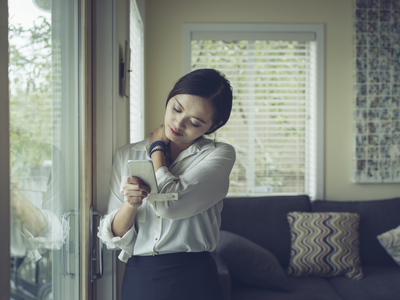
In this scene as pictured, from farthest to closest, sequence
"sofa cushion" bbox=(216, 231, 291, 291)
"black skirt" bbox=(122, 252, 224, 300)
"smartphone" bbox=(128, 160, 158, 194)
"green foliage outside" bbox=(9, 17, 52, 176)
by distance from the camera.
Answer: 1. "sofa cushion" bbox=(216, 231, 291, 291)
2. "black skirt" bbox=(122, 252, 224, 300)
3. "smartphone" bbox=(128, 160, 158, 194)
4. "green foliage outside" bbox=(9, 17, 52, 176)

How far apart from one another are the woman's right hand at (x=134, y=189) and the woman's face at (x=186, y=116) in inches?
9.8

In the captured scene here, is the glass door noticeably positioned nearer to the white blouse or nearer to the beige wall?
the white blouse

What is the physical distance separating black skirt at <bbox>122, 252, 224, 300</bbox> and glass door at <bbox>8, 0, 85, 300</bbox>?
211 millimetres

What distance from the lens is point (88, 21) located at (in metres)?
1.18

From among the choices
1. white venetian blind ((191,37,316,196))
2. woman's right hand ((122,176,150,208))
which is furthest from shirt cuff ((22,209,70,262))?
white venetian blind ((191,37,316,196))

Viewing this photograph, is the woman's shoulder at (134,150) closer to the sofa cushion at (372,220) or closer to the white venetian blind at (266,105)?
the white venetian blind at (266,105)

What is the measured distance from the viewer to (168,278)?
1080 mm

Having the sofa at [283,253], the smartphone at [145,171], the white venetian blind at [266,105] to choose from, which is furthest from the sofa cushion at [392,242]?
the smartphone at [145,171]

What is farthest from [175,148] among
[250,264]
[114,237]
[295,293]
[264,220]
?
[264,220]

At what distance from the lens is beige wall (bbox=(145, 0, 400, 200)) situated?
2721 millimetres

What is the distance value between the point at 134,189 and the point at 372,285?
1.83 m

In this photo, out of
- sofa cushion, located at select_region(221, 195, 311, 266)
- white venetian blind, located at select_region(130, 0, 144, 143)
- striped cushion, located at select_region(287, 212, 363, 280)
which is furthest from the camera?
sofa cushion, located at select_region(221, 195, 311, 266)

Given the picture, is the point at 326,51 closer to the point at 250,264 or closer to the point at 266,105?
the point at 266,105

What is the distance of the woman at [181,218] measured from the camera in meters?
1.06
